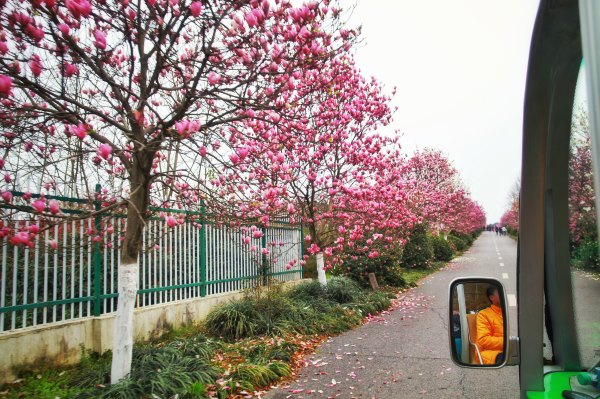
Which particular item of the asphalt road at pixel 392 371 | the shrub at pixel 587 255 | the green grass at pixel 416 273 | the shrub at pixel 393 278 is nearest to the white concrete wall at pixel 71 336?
the asphalt road at pixel 392 371

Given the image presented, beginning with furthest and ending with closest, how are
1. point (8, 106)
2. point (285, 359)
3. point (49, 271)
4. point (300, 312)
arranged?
point (300, 312)
point (285, 359)
point (49, 271)
point (8, 106)

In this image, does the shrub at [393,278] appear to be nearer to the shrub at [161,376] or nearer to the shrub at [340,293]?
the shrub at [340,293]

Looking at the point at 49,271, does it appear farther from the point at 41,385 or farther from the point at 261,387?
the point at 261,387

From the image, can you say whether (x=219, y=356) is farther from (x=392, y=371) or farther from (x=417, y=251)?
(x=417, y=251)

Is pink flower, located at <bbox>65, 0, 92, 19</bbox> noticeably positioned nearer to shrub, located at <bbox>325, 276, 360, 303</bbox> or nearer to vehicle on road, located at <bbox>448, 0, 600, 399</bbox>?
→ vehicle on road, located at <bbox>448, 0, 600, 399</bbox>

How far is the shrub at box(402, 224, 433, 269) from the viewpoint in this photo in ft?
66.6

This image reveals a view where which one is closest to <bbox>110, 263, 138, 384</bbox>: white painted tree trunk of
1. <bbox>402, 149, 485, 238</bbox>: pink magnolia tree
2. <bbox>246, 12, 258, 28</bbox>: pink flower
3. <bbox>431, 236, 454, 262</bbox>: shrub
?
<bbox>246, 12, 258, 28</bbox>: pink flower

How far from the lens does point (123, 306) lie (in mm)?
4676

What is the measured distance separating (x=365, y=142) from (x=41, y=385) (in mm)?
8184

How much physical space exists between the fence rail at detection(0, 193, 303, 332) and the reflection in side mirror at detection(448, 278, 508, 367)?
11.5 feet

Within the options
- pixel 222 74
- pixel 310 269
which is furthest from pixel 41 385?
pixel 310 269

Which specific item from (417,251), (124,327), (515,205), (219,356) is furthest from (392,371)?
(417,251)

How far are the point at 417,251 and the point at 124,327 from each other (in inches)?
699

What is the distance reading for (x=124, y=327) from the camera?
4633 mm
